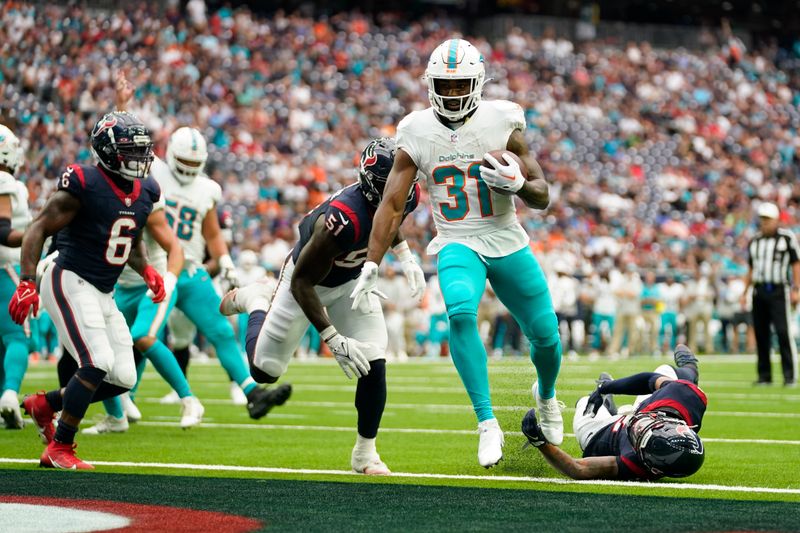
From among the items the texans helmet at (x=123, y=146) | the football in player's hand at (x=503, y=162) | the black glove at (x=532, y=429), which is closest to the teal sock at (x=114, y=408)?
the texans helmet at (x=123, y=146)

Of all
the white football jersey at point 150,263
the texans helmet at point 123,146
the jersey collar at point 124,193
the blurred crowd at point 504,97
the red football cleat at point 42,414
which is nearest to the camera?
the texans helmet at point 123,146

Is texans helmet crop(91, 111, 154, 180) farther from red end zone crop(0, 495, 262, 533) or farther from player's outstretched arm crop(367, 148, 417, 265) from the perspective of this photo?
red end zone crop(0, 495, 262, 533)

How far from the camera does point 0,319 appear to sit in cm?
890

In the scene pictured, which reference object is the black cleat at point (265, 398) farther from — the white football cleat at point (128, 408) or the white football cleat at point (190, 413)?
the white football cleat at point (128, 408)

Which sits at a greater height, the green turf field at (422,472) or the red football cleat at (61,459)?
the red football cleat at (61,459)

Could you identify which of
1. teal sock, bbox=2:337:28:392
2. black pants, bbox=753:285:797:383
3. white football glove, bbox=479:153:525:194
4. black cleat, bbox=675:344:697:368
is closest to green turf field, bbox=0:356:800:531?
teal sock, bbox=2:337:28:392

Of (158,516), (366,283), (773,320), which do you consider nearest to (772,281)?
(773,320)

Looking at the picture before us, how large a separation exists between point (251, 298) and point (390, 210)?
1546 mm

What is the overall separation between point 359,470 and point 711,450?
2.35m

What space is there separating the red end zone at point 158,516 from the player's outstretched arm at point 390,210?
157 centimetres

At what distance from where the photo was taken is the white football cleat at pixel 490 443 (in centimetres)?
593

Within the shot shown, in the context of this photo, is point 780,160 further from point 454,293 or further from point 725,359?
point 454,293

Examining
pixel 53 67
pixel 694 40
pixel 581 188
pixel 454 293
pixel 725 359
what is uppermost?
pixel 694 40

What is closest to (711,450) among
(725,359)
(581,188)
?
(725,359)
